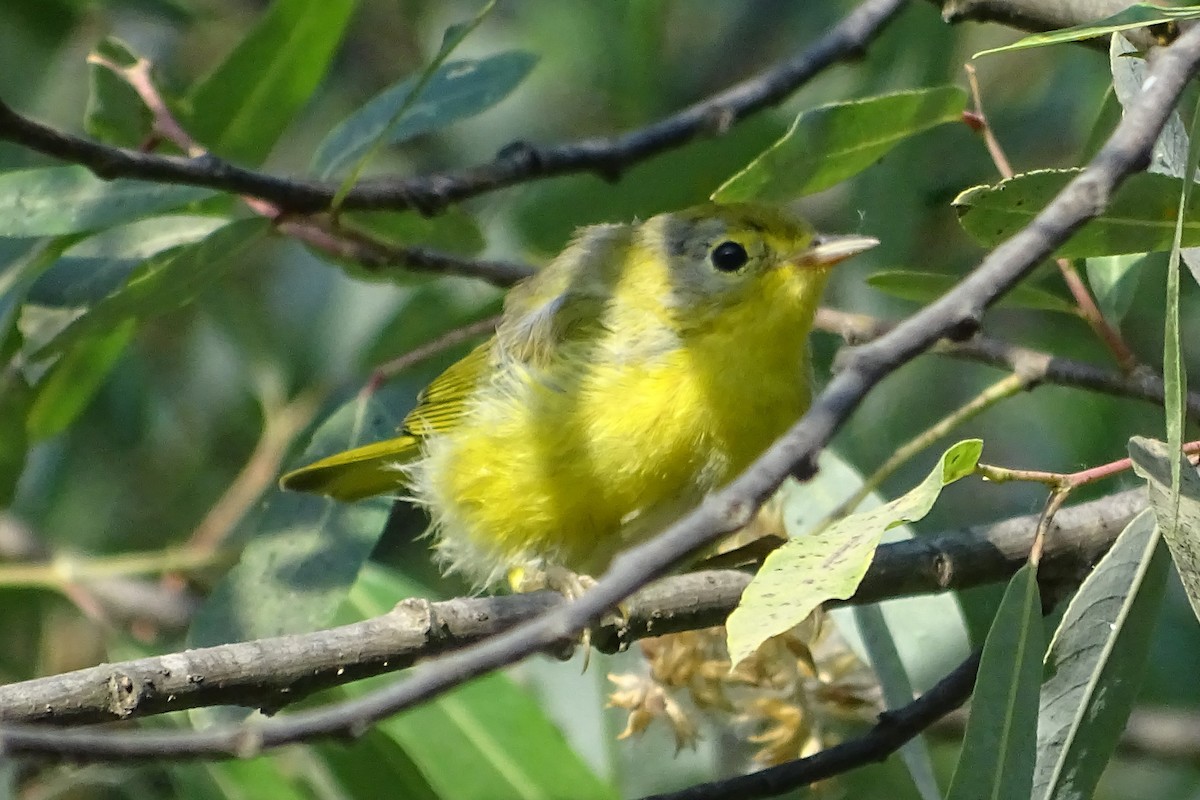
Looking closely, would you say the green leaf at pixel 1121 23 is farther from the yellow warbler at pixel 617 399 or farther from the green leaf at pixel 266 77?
the green leaf at pixel 266 77

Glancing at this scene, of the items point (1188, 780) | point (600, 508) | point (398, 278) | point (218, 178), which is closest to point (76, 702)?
point (218, 178)

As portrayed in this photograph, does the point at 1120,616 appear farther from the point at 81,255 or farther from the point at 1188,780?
the point at 1188,780

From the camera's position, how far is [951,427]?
2.24 metres

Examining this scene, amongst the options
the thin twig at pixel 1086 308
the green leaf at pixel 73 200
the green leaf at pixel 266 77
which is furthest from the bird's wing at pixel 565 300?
the thin twig at pixel 1086 308

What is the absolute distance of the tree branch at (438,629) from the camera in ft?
5.42

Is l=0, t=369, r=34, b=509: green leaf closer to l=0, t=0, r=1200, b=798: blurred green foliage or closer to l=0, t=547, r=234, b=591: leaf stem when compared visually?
l=0, t=0, r=1200, b=798: blurred green foliage

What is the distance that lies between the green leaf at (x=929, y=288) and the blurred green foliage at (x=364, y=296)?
0.11 ft

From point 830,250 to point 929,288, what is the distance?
34cm

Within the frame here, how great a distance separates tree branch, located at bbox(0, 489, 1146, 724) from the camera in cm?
165

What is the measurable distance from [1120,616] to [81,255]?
2046mm

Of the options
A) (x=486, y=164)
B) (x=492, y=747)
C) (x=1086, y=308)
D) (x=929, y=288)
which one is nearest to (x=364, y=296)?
(x=486, y=164)

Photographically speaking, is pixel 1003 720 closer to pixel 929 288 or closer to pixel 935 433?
pixel 935 433

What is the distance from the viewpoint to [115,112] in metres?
2.88

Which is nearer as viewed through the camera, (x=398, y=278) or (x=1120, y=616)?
(x=1120, y=616)
